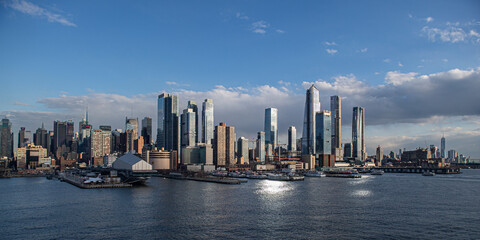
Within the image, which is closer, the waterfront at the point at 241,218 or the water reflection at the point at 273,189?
the waterfront at the point at 241,218

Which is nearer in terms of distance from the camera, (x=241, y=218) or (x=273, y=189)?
(x=241, y=218)

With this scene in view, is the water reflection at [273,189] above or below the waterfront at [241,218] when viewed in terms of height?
below

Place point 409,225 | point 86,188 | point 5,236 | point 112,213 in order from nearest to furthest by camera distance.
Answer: point 5,236, point 409,225, point 112,213, point 86,188

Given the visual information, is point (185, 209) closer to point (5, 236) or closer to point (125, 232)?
point (125, 232)

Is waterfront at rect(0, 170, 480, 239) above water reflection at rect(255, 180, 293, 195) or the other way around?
above

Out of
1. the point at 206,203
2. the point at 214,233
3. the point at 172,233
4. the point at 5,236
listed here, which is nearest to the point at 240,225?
the point at 214,233

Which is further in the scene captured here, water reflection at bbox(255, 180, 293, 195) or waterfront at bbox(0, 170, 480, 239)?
water reflection at bbox(255, 180, 293, 195)

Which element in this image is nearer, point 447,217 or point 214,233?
point 214,233

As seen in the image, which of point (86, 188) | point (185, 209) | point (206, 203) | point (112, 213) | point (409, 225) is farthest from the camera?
point (86, 188)

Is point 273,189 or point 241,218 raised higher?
point 241,218
